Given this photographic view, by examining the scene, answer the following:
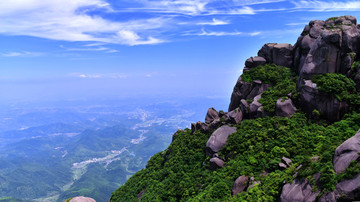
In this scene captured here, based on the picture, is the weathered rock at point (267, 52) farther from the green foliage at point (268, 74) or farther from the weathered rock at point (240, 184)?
the weathered rock at point (240, 184)

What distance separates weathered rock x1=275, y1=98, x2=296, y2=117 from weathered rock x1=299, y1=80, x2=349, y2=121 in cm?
151

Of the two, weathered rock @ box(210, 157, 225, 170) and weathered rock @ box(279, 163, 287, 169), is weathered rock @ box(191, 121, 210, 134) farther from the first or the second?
weathered rock @ box(279, 163, 287, 169)

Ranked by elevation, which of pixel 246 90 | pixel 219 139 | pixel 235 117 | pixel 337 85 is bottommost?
pixel 219 139

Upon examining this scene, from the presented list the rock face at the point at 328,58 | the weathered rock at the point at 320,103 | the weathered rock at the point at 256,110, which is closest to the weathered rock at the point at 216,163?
the weathered rock at the point at 256,110

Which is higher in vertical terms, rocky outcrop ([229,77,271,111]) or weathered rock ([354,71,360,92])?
weathered rock ([354,71,360,92])

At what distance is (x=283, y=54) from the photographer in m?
46.4

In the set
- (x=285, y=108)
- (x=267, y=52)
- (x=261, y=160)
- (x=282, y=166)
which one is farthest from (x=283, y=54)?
(x=282, y=166)

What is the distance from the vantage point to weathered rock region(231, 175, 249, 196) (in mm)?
25247

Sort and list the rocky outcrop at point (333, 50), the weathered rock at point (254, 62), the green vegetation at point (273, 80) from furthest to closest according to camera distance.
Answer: the weathered rock at point (254, 62)
the green vegetation at point (273, 80)
the rocky outcrop at point (333, 50)

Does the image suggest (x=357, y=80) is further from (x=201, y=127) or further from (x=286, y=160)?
(x=201, y=127)

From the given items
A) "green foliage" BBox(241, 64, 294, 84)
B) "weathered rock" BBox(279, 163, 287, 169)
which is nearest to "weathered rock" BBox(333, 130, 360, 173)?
"weathered rock" BBox(279, 163, 287, 169)

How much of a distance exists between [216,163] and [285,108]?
14.2 meters

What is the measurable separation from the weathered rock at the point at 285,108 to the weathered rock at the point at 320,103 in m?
1.51

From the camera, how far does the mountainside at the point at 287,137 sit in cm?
1788
